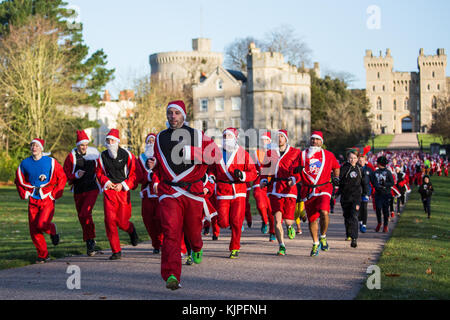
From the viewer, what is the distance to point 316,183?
39.5ft

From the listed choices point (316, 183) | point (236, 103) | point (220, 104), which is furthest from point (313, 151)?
point (220, 104)

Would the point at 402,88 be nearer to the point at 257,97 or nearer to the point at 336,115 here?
the point at 336,115

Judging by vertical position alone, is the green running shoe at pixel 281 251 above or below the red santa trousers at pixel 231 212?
below

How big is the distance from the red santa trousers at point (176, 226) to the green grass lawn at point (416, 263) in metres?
2.15

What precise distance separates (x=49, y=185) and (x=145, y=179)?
169 cm

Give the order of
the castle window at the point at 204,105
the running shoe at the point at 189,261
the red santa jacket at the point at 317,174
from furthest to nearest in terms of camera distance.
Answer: the castle window at the point at 204,105, the red santa jacket at the point at 317,174, the running shoe at the point at 189,261

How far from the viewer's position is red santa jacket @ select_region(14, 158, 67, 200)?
37.5 feet

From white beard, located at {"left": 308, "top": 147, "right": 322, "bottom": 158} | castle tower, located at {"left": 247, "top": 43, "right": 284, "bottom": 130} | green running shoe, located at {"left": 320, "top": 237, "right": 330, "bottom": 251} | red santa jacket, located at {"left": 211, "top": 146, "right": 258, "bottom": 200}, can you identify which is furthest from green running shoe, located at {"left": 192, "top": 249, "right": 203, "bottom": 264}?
castle tower, located at {"left": 247, "top": 43, "right": 284, "bottom": 130}

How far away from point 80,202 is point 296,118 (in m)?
81.0

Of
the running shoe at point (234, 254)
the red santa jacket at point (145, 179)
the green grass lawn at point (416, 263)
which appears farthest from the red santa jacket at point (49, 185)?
the green grass lawn at point (416, 263)

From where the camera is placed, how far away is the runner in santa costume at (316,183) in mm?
11977

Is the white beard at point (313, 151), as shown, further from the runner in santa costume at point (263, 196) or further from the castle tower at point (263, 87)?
the castle tower at point (263, 87)

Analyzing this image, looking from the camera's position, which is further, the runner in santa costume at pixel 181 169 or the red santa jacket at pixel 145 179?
the red santa jacket at pixel 145 179

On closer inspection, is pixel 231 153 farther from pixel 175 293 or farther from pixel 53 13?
pixel 53 13
